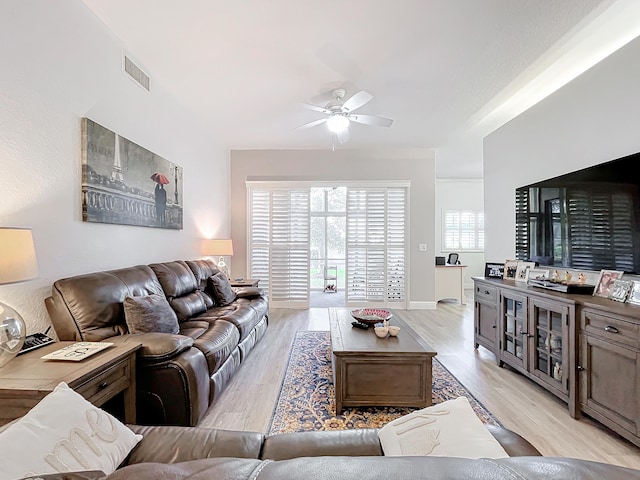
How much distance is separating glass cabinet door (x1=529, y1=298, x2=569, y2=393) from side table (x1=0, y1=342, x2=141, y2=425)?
3000 millimetres

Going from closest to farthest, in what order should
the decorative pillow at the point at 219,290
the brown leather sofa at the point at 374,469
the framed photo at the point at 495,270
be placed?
1. the brown leather sofa at the point at 374,469
2. the framed photo at the point at 495,270
3. the decorative pillow at the point at 219,290

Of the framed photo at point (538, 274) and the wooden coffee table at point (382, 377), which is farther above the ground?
the framed photo at point (538, 274)

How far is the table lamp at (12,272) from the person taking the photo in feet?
4.71

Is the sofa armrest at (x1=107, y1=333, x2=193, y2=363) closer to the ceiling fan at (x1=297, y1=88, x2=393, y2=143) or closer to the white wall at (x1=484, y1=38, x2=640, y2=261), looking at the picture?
the ceiling fan at (x1=297, y1=88, x2=393, y2=143)

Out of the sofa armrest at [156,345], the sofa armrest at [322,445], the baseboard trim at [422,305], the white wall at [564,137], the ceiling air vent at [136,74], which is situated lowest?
the baseboard trim at [422,305]

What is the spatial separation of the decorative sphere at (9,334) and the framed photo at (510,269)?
164 inches

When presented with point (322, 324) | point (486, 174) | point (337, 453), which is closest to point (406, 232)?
point (486, 174)

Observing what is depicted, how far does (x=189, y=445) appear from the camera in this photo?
3.78ft

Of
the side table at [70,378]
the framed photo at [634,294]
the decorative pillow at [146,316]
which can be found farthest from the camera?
the decorative pillow at [146,316]

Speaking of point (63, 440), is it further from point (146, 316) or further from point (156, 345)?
point (146, 316)

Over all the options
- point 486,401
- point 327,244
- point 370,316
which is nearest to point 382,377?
point 370,316

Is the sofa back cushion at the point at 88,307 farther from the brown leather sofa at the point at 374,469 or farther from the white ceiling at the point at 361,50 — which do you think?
the white ceiling at the point at 361,50

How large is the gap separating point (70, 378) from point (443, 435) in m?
1.54

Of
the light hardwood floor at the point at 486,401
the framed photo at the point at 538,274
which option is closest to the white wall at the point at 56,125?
the light hardwood floor at the point at 486,401
